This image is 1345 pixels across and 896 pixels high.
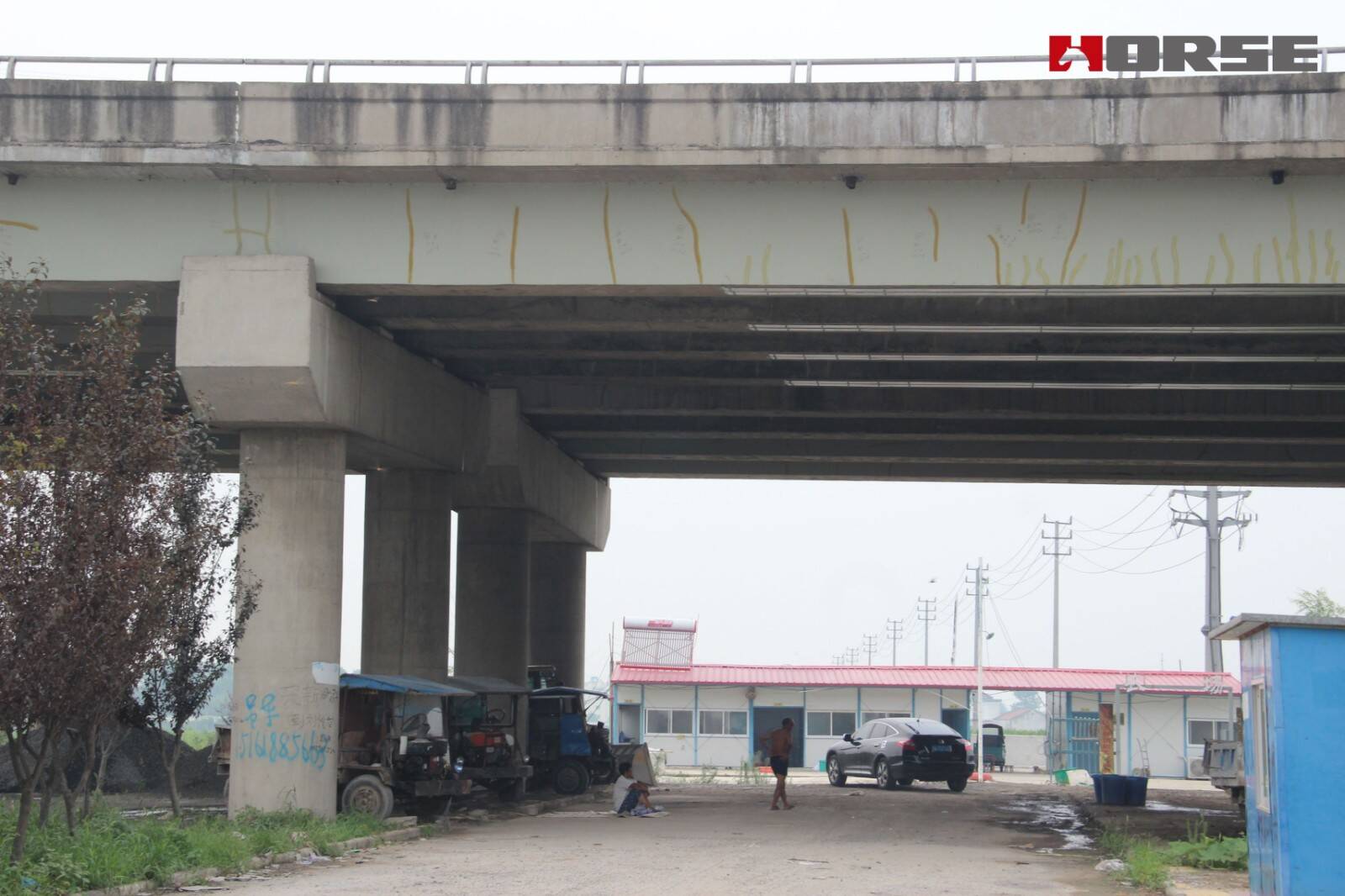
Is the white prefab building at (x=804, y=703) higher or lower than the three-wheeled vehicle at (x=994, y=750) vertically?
higher

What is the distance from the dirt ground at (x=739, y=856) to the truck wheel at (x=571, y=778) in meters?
2.06

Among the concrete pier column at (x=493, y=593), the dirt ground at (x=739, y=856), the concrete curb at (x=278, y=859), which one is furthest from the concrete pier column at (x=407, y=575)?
the concrete curb at (x=278, y=859)

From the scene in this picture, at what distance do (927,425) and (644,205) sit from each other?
12905 mm

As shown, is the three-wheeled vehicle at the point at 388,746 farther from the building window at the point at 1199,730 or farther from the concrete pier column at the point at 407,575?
the building window at the point at 1199,730

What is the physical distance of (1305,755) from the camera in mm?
13055

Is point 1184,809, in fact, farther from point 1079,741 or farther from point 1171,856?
point 1079,741

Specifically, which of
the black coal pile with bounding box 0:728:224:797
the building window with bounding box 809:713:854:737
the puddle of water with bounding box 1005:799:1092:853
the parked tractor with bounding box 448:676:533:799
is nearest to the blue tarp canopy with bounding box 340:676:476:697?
the parked tractor with bounding box 448:676:533:799

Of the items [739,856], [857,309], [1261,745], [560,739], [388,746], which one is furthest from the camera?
[560,739]

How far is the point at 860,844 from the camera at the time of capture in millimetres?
21672

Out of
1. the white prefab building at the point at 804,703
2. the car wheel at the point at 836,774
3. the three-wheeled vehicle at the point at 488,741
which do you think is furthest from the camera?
the white prefab building at the point at 804,703

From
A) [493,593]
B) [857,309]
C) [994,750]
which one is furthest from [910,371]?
[994,750]

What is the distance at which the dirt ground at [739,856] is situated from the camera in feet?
53.5

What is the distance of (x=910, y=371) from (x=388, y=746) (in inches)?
435

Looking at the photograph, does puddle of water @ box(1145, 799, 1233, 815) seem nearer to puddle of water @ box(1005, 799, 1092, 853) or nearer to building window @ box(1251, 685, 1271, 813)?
puddle of water @ box(1005, 799, 1092, 853)
